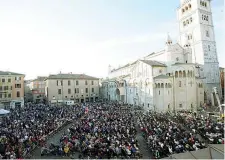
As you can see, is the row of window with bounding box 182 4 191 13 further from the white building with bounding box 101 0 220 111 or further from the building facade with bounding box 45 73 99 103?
the building facade with bounding box 45 73 99 103

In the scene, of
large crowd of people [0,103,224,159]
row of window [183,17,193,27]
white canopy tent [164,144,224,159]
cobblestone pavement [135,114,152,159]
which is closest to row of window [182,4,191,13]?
row of window [183,17,193,27]

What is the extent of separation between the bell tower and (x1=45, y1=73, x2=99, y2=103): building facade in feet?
101

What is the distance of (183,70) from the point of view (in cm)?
4228

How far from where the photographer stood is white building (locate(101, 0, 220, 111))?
138 feet

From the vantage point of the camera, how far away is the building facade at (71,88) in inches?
2288

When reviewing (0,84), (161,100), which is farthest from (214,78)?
(0,84)

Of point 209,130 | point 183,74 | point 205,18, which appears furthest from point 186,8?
point 209,130

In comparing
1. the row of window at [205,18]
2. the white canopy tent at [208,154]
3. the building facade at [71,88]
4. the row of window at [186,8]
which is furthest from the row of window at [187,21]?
the white canopy tent at [208,154]

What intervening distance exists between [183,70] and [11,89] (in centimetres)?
3942

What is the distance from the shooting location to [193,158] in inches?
289

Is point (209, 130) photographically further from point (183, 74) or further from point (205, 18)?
point (205, 18)

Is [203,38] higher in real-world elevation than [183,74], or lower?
higher

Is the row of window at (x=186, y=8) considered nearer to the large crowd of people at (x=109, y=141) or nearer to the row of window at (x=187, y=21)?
the row of window at (x=187, y=21)

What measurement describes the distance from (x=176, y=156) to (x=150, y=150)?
1002 cm
